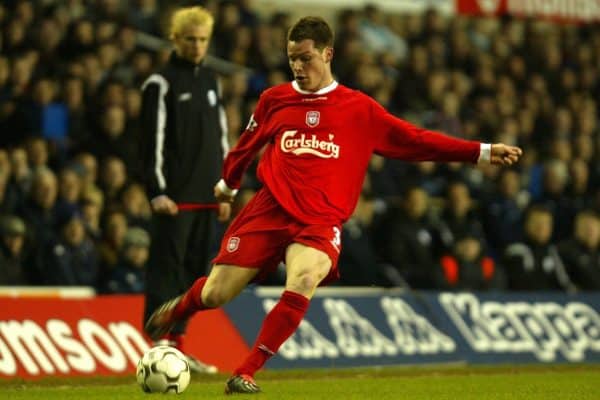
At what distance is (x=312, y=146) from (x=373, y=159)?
310 inches

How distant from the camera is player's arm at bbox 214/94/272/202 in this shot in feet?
26.2

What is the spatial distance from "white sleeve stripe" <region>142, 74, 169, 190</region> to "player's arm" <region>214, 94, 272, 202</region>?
1173mm

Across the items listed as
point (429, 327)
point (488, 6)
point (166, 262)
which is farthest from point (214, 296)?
point (488, 6)

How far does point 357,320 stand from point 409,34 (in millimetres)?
8585

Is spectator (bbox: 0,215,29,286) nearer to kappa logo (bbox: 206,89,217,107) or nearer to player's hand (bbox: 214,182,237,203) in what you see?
kappa logo (bbox: 206,89,217,107)

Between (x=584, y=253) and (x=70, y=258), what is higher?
(x=70, y=258)

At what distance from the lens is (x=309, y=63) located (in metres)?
7.70

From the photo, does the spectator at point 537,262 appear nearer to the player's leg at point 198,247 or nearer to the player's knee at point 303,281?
the player's leg at point 198,247

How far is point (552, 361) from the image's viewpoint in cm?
1280

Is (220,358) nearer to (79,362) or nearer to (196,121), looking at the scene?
(79,362)

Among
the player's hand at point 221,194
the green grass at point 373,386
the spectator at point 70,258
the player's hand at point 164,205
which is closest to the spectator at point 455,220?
the green grass at point 373,386

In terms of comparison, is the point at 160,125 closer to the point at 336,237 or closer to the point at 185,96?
the point at 185,96

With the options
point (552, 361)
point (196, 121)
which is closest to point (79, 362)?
point (196, 121)

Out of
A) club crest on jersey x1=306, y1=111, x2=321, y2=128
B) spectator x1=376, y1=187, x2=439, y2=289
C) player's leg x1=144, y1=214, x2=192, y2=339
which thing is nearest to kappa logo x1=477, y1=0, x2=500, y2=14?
spectator x1=376, y1=187, x2=439, y2=289
